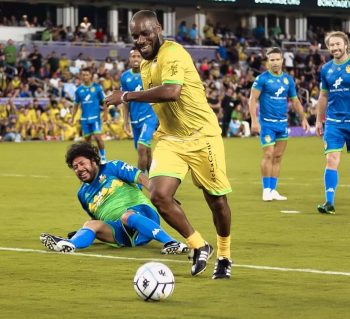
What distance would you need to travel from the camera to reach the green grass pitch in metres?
7.96

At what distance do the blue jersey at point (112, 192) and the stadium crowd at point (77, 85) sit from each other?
22.0 meters

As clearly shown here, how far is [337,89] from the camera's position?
49.3ft

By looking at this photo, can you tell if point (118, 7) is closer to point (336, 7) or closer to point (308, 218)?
point (336, 7)

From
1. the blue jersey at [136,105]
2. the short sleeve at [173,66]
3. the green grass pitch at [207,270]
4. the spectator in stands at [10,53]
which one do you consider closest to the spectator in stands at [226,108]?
the spectator in stands at [10,53]

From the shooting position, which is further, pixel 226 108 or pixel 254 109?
pixel 226 108

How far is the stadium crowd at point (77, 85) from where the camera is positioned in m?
38.1

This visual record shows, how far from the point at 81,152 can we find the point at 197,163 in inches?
72.6

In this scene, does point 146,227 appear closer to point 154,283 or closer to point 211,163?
point 211,163

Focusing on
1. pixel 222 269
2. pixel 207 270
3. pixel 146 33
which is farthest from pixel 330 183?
pixel 146 33

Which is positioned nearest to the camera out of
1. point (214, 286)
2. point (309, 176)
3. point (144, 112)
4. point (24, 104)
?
point (214, 286)

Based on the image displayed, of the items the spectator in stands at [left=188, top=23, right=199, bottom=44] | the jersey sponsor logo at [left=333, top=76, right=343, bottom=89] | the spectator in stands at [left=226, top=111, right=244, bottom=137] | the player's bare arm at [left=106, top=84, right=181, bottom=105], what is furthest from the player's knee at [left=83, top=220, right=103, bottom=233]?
the spectator in stands at [left=188, top=23, right=199, bottom=44]

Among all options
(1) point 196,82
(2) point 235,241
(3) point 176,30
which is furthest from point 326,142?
(3) point 176,30

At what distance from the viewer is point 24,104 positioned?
3847 cm

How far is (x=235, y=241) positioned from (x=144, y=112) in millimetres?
7355
